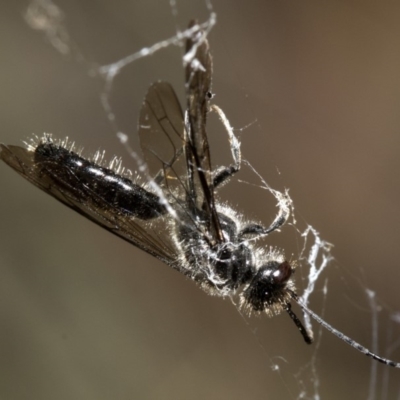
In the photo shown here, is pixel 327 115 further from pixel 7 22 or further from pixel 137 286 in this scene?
pixel 7 22

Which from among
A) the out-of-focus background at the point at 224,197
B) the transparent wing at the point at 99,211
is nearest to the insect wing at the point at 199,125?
the transparent wing at the point at 99,211

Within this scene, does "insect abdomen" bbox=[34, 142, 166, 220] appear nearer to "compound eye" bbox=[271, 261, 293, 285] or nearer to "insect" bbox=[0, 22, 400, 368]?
"insect" bbox=[0, 22, 400, 368]

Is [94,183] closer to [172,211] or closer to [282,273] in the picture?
[172,211]

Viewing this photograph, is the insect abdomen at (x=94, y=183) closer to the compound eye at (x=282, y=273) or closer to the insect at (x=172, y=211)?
the insect at (x=172, y=211)

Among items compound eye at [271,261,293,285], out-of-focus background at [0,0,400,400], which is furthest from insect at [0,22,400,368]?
out-of-focus background at [0,0,400,400]

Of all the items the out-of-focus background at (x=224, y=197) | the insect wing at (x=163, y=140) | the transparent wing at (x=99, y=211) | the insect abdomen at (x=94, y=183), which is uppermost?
the out-of-focus background at (x=224, y=197)

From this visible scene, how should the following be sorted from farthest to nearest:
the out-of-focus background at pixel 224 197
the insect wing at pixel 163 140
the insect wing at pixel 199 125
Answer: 1. the out-of-focus background at pixel 224 197
2. the insect wing at pixel 163 140
3. the insect wing at pixel 199 125

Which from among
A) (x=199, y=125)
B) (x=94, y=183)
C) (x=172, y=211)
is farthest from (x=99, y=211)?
(x=199, y=125)
